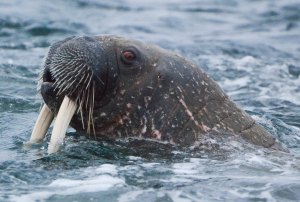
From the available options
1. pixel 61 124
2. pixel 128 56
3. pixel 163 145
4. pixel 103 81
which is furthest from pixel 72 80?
pixel 163 145

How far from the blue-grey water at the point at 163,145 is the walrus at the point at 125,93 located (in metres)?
0.16

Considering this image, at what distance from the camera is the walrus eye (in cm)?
803

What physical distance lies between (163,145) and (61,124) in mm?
939

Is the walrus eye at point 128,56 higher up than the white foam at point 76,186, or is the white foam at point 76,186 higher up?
the walrus eye at point 128,56

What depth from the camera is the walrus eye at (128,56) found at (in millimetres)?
8031

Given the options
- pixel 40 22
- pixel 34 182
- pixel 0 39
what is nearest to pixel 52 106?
pixel 34 182

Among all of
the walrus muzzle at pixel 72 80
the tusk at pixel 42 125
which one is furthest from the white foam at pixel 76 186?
the tusk at pixel 42 125

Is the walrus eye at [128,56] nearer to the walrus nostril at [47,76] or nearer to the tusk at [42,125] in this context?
the walrus nostril at [47,76]

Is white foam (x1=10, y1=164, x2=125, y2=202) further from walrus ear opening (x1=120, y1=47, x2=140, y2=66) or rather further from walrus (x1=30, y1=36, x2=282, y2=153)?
walrus ear opening (x1=120, y1=47, x2=140, y2=66)

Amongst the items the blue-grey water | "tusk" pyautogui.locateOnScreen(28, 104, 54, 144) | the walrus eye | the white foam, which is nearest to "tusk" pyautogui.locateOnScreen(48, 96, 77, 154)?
the blue-grey water

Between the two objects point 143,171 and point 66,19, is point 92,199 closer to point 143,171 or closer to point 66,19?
point 143,171

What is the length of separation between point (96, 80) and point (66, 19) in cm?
1057

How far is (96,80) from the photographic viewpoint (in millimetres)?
7918

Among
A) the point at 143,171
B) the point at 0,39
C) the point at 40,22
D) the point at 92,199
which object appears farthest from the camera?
the point at 40,22
